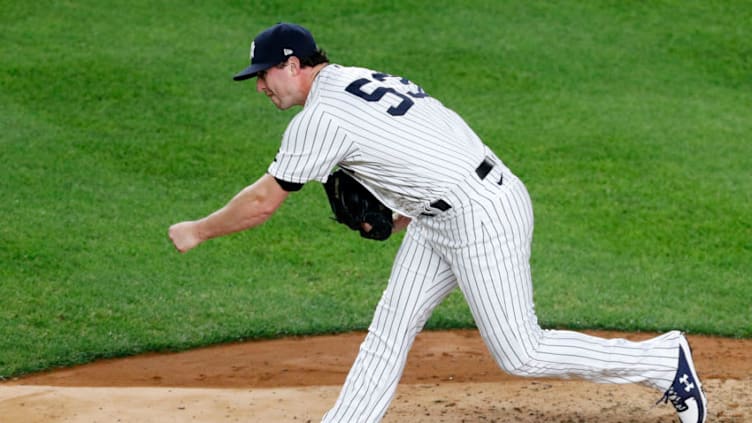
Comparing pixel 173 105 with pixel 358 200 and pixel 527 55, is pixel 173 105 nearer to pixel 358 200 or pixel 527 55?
pixel 527 55

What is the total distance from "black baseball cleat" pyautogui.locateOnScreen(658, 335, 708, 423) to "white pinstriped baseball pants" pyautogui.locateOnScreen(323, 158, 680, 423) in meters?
0.04

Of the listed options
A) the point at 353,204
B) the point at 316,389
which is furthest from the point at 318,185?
the point at 353,204

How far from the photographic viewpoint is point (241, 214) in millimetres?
4383

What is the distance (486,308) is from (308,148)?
887mm

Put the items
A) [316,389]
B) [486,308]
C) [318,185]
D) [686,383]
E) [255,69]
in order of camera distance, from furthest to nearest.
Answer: [318,185], [316,389], [686,383], [486,308], [255,69]

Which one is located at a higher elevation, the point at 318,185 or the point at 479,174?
the point at 479,174

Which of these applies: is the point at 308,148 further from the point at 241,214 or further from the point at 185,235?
the point at 185,235

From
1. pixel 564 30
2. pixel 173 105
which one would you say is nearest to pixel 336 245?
pixel 173 105

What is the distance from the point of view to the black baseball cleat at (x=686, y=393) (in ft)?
15.4

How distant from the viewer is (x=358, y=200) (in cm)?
450

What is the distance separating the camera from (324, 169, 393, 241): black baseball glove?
14.8ft

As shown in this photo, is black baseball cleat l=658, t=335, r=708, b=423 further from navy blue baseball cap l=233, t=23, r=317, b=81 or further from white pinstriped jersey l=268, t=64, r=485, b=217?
navy blue baseball cap l=233, t=23, r=317, b=81

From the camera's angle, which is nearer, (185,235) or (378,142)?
(378,142)

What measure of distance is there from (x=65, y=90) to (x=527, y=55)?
4.06 metres
